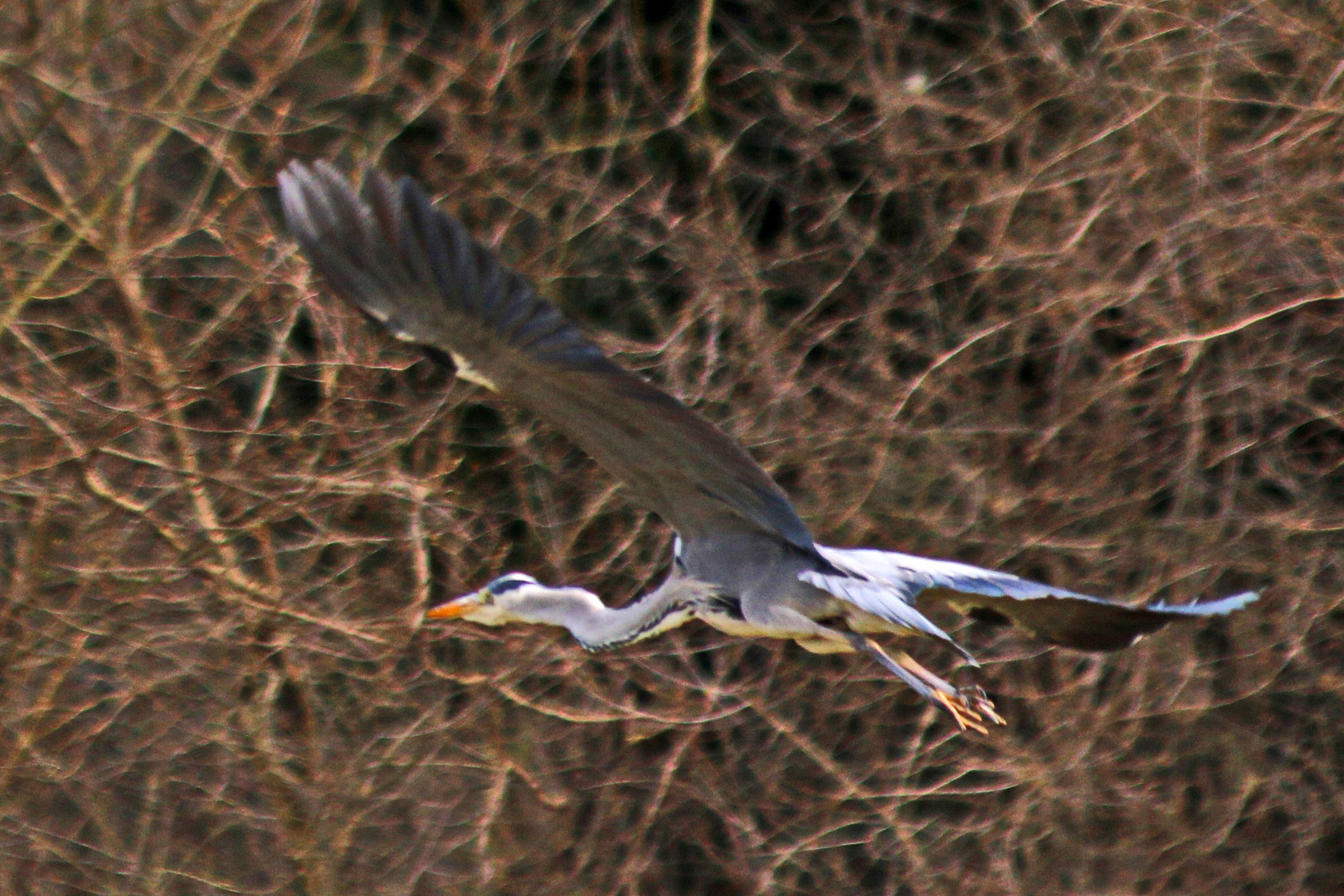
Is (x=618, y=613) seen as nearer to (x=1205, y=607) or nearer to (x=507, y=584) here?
(x=507, y=584)

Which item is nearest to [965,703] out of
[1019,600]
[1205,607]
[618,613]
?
[1019,600]

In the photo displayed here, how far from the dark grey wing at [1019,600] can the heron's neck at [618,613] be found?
1.61 ft

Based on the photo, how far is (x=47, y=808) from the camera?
6.46 metres

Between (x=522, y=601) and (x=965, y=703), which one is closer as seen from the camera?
(x=965, y=703)

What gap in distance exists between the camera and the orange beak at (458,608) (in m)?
5.43

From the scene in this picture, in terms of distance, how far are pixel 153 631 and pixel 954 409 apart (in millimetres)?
3036

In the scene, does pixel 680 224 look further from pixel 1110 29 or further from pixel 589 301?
pixel 1110 29

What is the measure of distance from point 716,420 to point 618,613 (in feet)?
5.69

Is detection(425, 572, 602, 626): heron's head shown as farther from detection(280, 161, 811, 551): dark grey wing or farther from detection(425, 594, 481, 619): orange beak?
detection(280, 161, 811, 551): dark grey wing

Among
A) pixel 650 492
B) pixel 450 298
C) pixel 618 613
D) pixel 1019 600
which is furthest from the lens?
pixel 618 613

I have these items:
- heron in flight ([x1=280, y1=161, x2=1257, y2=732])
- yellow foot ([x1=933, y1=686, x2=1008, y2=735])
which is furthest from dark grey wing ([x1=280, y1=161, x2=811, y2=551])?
yellow foot ([x1=933, y1=686, x2=1008, y2=735])

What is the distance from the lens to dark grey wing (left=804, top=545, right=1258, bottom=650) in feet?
15.0

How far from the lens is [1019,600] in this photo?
4.94 m

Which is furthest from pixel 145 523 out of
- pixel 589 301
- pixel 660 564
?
pixel 589 301
